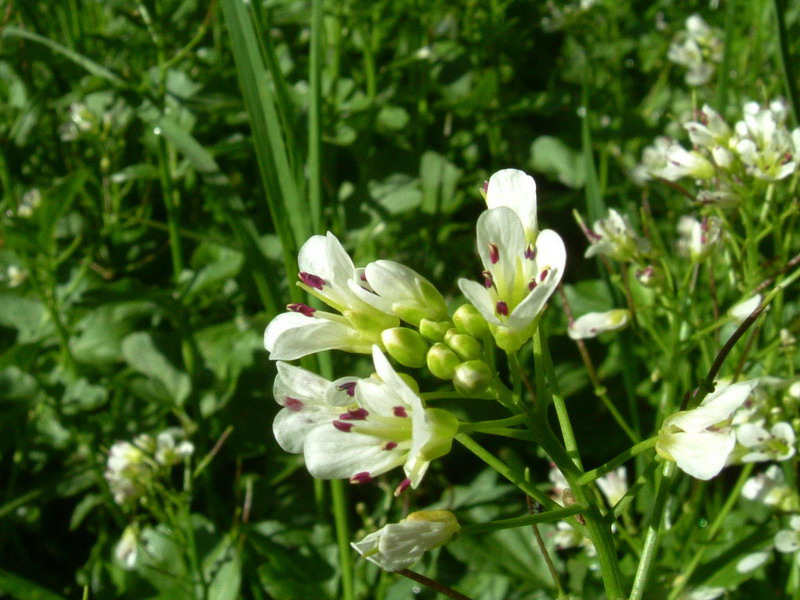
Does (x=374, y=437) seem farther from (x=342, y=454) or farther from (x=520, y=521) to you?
(x=520, y=521)

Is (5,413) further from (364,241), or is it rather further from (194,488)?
(364,241)

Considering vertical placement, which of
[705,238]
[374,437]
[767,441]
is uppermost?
[374,437]

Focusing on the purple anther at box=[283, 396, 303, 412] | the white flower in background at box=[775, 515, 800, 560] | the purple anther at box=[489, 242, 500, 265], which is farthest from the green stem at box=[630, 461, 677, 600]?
the white flower in background at box=[775, 515, 800, 560]

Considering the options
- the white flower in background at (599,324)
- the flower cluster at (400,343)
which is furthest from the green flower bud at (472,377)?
the white flower in background at (599,324)

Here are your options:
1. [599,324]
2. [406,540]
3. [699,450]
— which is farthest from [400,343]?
[599,324]

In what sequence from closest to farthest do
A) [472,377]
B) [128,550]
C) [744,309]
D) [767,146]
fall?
1. [472,377]
2. [744,309]
3. [767,146]
4. [128,550]

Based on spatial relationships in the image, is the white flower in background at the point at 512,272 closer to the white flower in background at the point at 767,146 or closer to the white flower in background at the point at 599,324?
the white flower in background at the point at 599,324

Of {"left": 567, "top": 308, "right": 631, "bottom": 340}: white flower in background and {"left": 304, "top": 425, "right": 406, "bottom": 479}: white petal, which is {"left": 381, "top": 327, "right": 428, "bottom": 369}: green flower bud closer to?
{"left": 304, "top": 425, "right": 406, "bottom": 479}: white petal
